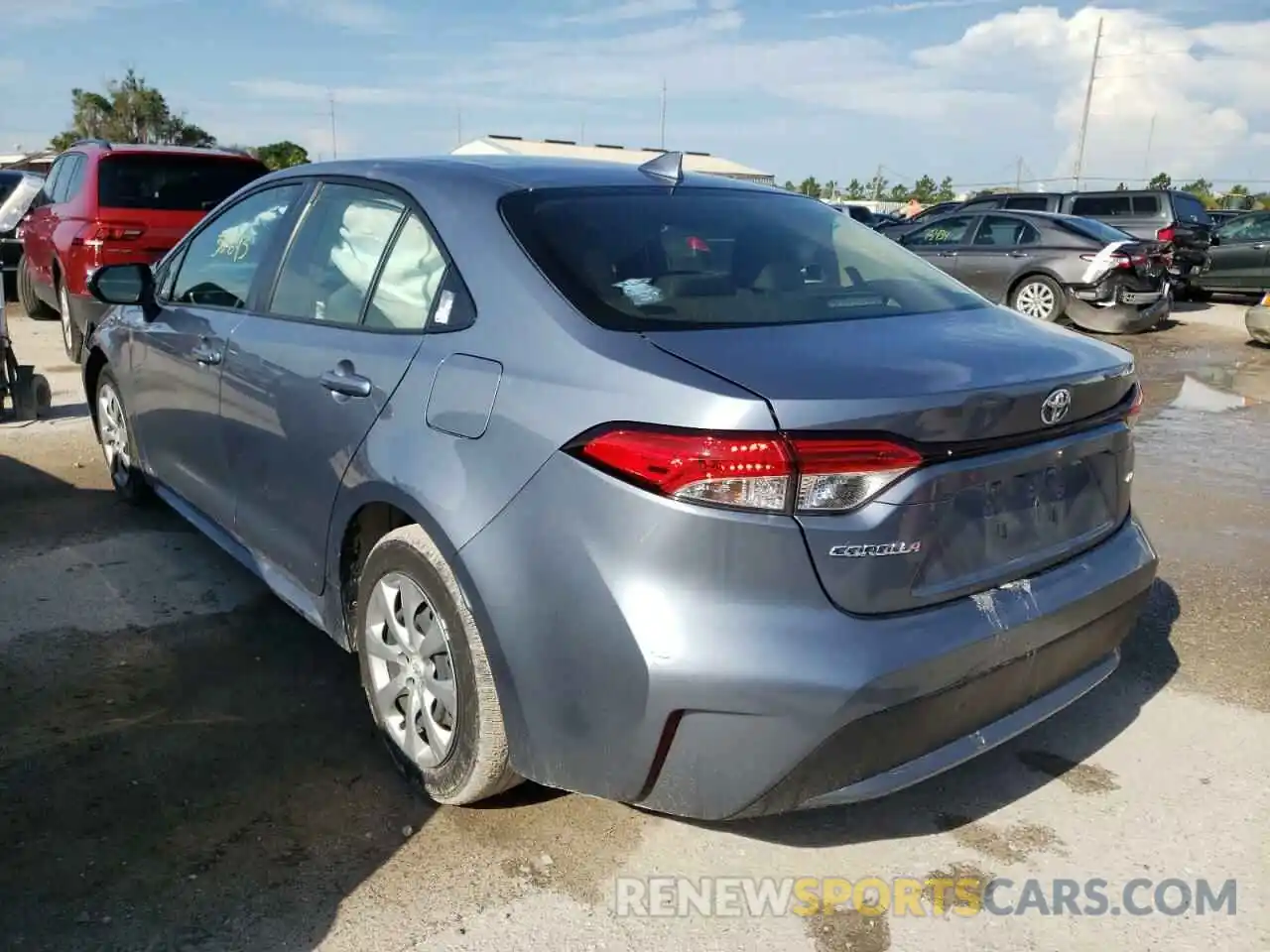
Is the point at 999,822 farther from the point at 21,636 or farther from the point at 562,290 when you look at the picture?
the point at 21,636

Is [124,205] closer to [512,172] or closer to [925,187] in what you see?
[512,172]

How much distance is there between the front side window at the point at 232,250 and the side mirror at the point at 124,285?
142 mm

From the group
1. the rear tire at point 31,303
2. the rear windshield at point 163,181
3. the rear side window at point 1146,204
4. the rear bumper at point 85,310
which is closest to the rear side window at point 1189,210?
the rear side window at point 1146,204

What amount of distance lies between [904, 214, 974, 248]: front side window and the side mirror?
11.8 m

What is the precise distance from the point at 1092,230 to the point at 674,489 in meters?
12.5

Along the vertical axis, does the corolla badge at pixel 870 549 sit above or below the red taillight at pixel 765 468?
below

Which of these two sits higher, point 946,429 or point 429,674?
point 946,429

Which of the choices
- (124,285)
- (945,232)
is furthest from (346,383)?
(945,232)

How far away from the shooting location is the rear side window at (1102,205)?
17.0m

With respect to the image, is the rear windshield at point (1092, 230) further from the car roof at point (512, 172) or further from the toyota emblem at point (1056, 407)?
the toyota emblem at point (1056, 407)

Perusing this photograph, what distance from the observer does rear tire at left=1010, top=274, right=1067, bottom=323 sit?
12.9 meters

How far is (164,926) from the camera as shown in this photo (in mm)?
2361

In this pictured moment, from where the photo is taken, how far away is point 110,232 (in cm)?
802

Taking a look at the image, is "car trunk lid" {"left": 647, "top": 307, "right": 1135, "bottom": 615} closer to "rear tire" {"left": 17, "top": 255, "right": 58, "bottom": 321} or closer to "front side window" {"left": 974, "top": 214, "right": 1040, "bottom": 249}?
"rear tire" {"left": 17, "top": 255, "right": 58, "bottom": 321}
